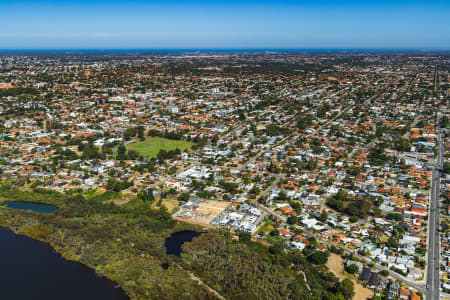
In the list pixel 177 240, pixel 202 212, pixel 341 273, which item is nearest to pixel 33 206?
pixel 177 240

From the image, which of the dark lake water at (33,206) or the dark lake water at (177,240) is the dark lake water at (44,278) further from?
the dark lake water at (33,206)

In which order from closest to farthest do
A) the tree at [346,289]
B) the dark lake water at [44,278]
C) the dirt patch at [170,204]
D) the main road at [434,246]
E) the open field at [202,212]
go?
1. the tree at [346,289]
2. the main road at [434,246]
3. the dark lake water at [44,278]
4. the open field at [202,212]
5. the dirt patch at [170,204]

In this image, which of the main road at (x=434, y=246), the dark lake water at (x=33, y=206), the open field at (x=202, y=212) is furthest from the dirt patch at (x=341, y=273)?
the dark lake water at (x=33, y=206)

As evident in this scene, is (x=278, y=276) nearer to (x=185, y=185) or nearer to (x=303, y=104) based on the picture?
(x=185, y=185)

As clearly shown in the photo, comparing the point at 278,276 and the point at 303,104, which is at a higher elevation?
the point at 303,104

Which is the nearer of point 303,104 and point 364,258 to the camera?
point 364,258

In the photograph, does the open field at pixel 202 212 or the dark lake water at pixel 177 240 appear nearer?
the dark lake water at pixel 177 240

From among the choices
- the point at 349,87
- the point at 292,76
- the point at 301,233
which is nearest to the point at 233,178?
the point at 301,233

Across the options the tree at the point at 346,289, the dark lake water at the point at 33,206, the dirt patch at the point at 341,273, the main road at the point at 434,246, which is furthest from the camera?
the dark lake water at the point at 33,206
